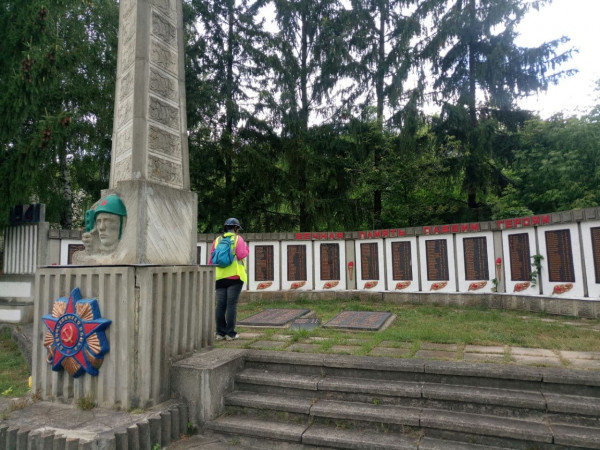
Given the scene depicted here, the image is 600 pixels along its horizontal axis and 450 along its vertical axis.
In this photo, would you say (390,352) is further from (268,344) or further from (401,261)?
(401,261)

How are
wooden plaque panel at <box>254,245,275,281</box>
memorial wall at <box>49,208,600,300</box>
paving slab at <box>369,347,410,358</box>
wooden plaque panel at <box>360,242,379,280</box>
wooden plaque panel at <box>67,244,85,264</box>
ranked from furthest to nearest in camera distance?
wooden plaque panel at <box>254,245,275,281</box> → wooden plaque panel at <box>360,242,379,280</box> → wooden plaque panel at <box>67,244,85,264</box> → memorial wall at <box>49,208,600,300</box> → paving slab at <box>369,347,410,358</box>

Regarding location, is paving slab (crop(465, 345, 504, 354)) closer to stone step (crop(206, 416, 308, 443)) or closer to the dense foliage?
stone step (crop(206, 416, 308, 443))

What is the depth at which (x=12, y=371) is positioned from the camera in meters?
5.24

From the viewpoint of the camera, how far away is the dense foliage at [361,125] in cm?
1234

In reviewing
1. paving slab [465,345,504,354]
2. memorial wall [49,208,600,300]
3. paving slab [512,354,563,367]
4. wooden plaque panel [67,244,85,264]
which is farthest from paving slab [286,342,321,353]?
wooden plaque panel [67,244,85,264]

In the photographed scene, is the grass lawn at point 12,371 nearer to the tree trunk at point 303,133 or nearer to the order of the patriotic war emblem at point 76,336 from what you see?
the order of the patriotic war emblem at point 76,336

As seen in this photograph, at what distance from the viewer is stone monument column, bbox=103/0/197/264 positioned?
3.82 m

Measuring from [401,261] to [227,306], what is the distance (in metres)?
6.04

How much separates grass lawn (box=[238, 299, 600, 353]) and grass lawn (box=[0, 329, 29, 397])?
9.47 feet

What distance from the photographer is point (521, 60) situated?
13258mm

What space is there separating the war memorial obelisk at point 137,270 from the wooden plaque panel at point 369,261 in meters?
6.65

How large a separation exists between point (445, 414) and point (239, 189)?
12068 millimetres

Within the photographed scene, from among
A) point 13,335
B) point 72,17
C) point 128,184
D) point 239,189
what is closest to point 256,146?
point 239,189

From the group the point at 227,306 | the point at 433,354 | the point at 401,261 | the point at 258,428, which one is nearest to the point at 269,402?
the point at 258,428
